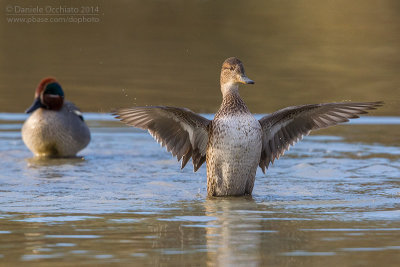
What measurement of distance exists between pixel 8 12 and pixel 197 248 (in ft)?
54.3

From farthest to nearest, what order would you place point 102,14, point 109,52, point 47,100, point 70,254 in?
Result: point 102,14, point 109,52, point 47,100, point 70,254

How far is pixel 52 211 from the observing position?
6.62 meters

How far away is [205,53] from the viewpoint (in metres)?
17.3

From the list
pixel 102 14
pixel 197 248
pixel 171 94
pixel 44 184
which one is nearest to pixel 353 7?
pixel 102 14

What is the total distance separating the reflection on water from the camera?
519cm

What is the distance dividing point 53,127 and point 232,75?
3.96m

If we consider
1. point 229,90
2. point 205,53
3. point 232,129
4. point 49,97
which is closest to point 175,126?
point 229,90

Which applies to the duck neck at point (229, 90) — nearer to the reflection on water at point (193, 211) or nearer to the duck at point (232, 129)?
the duck at point (232, 129)

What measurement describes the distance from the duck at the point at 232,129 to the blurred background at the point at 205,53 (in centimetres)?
480

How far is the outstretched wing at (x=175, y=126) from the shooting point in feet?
24.1

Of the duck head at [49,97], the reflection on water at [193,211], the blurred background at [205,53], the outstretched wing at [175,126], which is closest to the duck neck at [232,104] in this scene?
the outstretched wing at [175,126]

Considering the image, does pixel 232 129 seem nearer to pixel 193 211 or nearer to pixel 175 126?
pixel 175 126

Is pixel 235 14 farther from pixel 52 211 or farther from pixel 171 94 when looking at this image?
pixel 52 211

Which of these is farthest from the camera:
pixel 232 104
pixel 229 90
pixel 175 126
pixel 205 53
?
pixel 205 53
